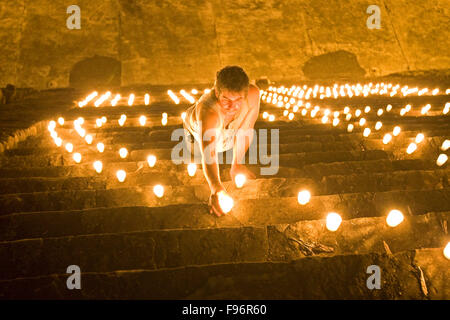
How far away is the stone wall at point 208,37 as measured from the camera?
26.6 ft

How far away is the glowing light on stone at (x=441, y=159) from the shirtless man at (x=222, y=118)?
2115 mm

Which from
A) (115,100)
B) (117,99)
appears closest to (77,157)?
(115,100)

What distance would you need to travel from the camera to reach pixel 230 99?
8.16 feet

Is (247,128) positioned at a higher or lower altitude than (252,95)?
lower

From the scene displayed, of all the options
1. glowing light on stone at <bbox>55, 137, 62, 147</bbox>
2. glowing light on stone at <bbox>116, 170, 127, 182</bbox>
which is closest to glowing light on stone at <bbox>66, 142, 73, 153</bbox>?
glowing light on stone at <bbox>55, 137, 62, 147</bbox>

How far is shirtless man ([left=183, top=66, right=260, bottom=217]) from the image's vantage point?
2416 millimetres

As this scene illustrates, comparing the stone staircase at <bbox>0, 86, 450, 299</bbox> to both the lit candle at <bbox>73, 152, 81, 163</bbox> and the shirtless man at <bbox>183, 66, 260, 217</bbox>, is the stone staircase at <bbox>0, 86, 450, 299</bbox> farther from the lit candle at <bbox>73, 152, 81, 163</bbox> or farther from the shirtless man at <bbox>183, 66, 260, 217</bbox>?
the shirtless man at <bbox>183, 66, 260, 217</bbox>

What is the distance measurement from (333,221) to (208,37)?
8.16 meters

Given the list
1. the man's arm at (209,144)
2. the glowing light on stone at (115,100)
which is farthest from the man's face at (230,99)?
the glowing light on stone at (115,100)

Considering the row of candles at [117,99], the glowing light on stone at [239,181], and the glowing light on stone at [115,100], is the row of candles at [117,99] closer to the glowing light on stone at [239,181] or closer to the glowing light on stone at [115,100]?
the glowing light on stone at [115,100]

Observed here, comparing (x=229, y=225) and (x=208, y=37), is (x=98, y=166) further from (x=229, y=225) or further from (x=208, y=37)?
(x=208, y=37)

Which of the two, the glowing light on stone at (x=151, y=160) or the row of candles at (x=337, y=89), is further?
the row of candles at (x=337, y=89)

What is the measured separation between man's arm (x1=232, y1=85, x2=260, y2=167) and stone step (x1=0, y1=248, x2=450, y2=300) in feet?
5.33
